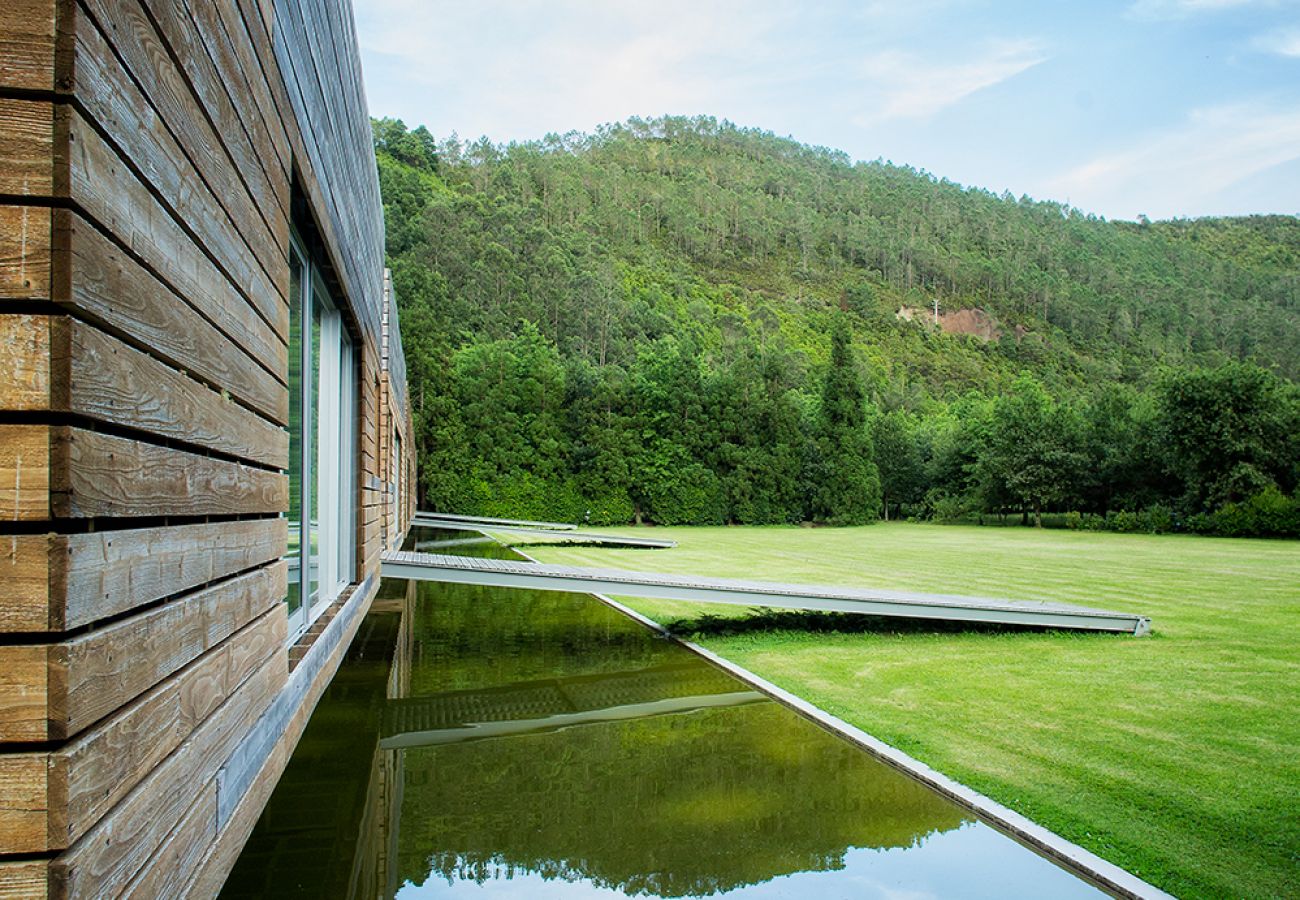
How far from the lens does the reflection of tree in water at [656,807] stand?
334 centimetres

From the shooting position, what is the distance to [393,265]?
4231cm

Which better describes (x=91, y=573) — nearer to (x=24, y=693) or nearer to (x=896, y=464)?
(x=24, y=693)

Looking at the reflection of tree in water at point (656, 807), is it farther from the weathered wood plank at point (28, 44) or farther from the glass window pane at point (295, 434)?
the weathered wood plank at point (28, 44)

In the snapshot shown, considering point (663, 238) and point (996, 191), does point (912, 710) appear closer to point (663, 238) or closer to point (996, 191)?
point (663, 238)

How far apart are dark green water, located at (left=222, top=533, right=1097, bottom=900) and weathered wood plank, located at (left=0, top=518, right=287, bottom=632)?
1.95 meters

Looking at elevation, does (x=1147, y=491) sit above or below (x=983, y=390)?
below

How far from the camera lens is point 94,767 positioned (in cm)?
121

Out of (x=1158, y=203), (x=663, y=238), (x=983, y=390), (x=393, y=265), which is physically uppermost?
(x=1158, y=203)

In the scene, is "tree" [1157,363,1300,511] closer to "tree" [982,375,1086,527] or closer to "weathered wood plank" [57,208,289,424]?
"tree" [982,375,1086,527]

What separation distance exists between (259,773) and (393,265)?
42.5 metres

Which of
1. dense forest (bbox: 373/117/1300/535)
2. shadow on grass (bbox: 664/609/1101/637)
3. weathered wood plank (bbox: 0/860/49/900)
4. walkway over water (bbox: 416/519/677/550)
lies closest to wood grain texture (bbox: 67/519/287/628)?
weathered wood plank (bbox: 0/860/49/900)

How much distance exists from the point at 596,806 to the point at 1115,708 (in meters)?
3.72

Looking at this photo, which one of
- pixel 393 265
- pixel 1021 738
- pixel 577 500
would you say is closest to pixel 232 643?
pixel 1021 738

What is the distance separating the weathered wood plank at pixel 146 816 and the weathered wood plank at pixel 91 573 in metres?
0.30
